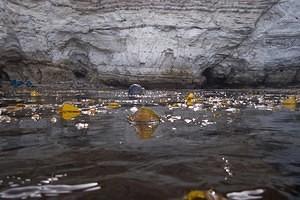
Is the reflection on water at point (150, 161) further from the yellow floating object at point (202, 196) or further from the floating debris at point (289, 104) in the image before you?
the floating debris at point (289, 104)

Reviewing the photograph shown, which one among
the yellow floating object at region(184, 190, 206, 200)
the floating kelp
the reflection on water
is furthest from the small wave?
the floating kelp

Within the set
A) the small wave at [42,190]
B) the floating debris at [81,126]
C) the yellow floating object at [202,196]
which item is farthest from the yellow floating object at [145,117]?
the yellow floating object at [202,196]

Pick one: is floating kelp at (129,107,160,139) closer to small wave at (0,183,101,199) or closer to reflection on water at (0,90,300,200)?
reflection on water at (0,90,300,200)

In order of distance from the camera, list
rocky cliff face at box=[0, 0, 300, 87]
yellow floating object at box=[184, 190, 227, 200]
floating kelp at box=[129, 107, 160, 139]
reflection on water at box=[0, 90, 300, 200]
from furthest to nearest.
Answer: rocky cliff face at box=[0, 0, 300, 87], floating kelp at box=[129, 107, 160, 139], reflection on water at box=[0, 90, 300, 200], yellow floating object at box=[184, 190, 227, 200]

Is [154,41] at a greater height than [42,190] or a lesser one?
greater

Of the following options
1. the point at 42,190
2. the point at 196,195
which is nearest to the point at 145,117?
the point at 42,190

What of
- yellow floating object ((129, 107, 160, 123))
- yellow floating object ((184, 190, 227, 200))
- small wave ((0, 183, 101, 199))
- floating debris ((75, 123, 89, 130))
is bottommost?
yellow floating object ((184, 190, 227, 200))

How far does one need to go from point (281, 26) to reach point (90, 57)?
31.5ft

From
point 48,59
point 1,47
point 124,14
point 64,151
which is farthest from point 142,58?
point 64,151

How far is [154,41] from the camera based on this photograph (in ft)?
60.9

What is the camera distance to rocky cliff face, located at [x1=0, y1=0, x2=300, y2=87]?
18.0 meters

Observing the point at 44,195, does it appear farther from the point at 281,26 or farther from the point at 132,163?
the point at 281,26

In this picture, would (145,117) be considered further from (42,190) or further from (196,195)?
(196,195)

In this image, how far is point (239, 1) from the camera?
18500 mm
